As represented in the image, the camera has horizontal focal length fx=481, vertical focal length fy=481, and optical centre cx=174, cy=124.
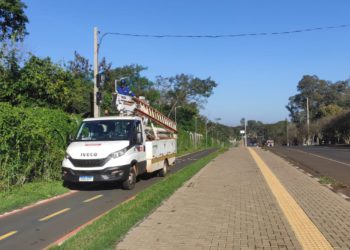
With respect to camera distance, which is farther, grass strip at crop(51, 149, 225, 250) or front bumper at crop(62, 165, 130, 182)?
front bumper at crop(62, 165, 130, 182)

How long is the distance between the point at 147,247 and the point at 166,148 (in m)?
A: 11.8

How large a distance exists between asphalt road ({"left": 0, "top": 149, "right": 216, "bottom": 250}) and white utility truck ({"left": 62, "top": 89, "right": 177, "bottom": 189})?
1.78ft

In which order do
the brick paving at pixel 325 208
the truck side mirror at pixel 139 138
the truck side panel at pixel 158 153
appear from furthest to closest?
the truck side panel at pixel 158 153 < the truck side mirror at pixel 139 138 < the brick paving at pixel 325 208

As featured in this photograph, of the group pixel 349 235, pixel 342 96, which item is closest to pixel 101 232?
pixel 349 235

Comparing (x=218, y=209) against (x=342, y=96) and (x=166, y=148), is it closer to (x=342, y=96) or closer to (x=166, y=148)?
(x=166, y=148)

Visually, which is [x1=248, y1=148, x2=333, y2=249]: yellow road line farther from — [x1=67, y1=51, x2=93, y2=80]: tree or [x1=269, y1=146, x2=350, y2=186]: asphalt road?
[x1=67, y1=51, x2=93, y2=80]: tree

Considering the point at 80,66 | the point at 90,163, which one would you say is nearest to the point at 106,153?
the point at 90,163

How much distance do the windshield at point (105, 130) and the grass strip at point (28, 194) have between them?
5.37ft

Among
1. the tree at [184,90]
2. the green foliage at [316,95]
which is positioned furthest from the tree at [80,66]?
the green foliage at [316,95]

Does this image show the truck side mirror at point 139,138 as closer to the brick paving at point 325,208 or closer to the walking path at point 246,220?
the walking path at point 246,220

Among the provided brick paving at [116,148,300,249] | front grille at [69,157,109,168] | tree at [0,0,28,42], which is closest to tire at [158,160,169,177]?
front grille at [69,157,109,168]

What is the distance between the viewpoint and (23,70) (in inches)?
893

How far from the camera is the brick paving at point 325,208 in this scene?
716 cm

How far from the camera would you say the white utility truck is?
12828 millimetres
